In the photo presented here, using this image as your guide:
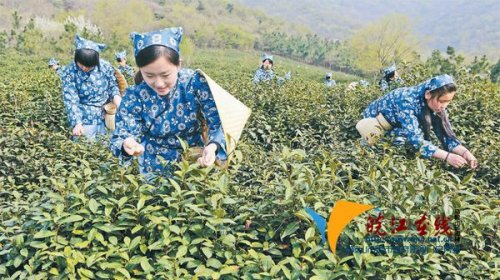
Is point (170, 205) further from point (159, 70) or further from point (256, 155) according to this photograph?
point (256, 155)

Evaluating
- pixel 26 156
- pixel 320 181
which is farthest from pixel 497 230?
pixel 26 156

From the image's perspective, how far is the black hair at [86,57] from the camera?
4.66 metres

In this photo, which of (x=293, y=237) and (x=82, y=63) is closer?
(x=293, y=237)

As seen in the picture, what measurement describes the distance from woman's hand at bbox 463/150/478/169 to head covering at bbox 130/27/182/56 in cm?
237

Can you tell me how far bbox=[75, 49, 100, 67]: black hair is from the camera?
4.66 m

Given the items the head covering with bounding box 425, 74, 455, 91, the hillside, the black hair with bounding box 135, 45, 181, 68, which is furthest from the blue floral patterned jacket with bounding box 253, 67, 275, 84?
the hillside

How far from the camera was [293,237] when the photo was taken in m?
2.09

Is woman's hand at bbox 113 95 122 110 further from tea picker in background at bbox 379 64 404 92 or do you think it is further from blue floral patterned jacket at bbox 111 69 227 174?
tea picker in background at bbox 379 64 404 92

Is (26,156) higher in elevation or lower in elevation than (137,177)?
lower

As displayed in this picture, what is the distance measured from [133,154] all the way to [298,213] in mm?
975

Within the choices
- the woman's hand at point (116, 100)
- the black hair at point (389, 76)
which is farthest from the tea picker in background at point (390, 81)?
the woman's hand at point (116, 100)

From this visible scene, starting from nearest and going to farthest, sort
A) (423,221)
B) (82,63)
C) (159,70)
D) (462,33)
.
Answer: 1. (423,221)
2. (159,70)
3. (82,63)
4. (462,33)

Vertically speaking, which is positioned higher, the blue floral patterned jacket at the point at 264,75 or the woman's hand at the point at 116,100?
the blue floral patterned jacket at the point at 264,75

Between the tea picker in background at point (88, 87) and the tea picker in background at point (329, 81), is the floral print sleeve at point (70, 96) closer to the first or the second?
the tea picker in background at point (88, 87)
